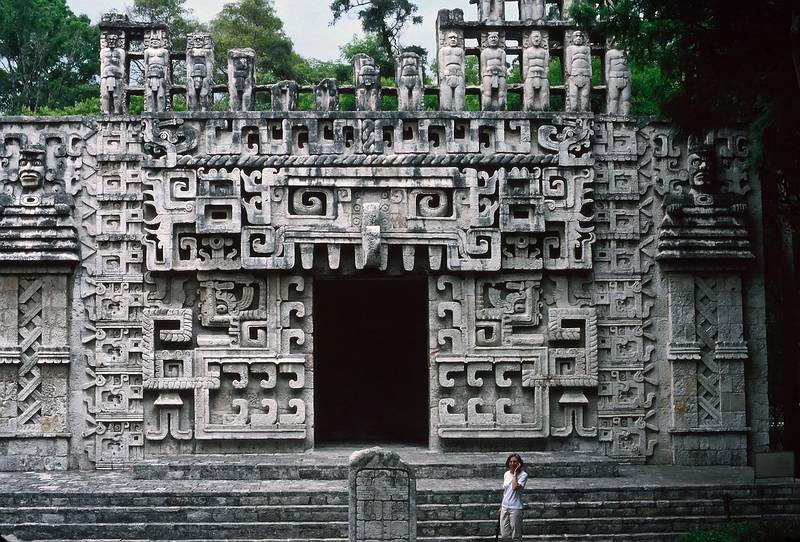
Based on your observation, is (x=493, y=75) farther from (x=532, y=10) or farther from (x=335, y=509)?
(x=335, y=509)

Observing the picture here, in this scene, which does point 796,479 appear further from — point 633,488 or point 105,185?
point 105,185

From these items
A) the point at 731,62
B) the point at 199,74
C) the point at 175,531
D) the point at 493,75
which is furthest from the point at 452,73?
the point at 175,531

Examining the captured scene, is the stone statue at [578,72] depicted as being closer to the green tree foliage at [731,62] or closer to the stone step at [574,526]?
the green tree foliage at [731,62]

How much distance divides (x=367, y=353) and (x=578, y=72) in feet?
19.6

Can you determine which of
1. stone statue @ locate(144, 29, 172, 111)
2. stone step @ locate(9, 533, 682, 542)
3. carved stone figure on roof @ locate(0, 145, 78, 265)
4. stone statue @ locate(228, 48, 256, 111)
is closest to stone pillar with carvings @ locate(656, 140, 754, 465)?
stone step @ locate(9, 533, 682, 542)

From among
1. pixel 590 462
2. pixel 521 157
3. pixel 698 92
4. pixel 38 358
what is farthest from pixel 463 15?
pixel 38 358

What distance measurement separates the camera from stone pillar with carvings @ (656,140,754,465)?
41.2ft

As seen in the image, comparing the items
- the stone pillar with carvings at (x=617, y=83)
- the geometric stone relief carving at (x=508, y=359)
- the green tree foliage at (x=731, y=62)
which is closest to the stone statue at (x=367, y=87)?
the geometric stone relief carving at (x=508, y=359)

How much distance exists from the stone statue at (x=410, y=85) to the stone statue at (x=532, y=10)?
4.79 feet

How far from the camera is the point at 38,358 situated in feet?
40.2

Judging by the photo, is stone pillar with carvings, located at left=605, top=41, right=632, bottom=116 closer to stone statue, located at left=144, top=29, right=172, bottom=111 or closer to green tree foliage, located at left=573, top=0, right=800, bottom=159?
green tree foliage, located at left=573, top=0, right=800, bottom=159

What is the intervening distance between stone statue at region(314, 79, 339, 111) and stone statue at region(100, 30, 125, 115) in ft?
7.83

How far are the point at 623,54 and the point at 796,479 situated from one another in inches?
212

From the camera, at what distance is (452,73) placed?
1273 cm
